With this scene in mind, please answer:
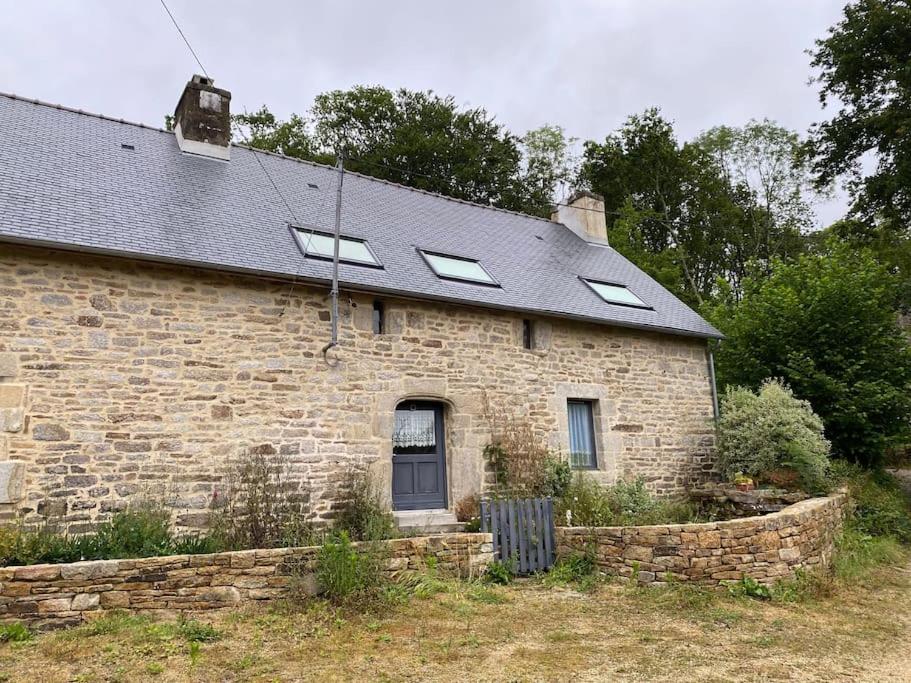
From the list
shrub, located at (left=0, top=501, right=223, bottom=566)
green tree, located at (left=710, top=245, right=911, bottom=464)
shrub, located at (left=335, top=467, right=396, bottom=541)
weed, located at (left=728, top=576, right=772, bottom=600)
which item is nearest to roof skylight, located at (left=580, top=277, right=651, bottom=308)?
green tree, located at (left=710, top=245, right=911, bottom=464)

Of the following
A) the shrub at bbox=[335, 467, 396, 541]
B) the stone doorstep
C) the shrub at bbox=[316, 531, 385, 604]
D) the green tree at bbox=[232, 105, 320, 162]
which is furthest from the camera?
the green tree at bbox=[232, 105, 320, 162]

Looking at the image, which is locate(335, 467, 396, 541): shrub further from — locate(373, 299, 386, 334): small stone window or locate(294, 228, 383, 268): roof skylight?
locate(294, 228, 383, 268): roof skylight

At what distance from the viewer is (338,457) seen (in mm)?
7664

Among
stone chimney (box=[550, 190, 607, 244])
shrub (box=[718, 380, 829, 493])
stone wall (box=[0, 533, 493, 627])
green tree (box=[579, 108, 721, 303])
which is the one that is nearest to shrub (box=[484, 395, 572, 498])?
stone wall (box=[0, 533, 493, 627])

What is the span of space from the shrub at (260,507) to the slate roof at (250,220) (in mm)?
2194

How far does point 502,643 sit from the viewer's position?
15.6ft

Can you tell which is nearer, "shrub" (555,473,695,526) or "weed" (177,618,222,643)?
"weed" (177,618,222,643)

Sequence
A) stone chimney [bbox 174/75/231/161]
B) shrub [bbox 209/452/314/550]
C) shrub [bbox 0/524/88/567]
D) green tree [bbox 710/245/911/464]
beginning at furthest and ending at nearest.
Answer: green tree [bbox 710/245/911/464], stone chimney [bbox 174/75/231/161], shrub [bbox 209/452/314/550], shrub [bbox 0/524/88/567]

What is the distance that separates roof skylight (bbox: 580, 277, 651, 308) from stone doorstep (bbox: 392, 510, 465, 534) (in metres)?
4.52

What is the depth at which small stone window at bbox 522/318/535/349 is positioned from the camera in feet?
31.3

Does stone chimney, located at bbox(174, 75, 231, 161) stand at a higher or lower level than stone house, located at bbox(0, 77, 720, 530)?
higher

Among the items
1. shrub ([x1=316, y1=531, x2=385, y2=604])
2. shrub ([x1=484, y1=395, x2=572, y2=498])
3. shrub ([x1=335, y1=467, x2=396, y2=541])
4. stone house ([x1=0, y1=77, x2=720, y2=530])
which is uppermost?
stone house ([x1=0, y1=77, x2=720, y2=530])

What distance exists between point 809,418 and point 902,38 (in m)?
7.45

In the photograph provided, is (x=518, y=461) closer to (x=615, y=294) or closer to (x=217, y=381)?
(x=615, y=294)
